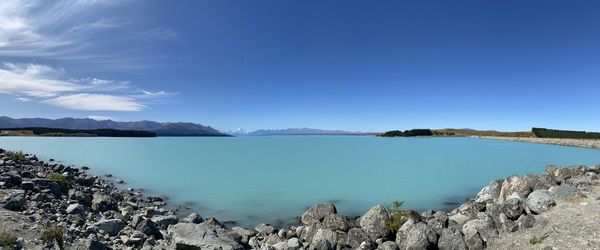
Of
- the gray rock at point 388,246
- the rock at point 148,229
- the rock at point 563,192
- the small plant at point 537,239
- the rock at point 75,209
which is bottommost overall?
the gray rock at point 388,246

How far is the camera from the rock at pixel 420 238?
1291 cm

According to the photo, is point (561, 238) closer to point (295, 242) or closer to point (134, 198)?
point (295, 242)

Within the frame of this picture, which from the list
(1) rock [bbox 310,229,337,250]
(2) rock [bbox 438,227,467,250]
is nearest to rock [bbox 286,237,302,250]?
(1) rock [bbox 310,229,337,250]

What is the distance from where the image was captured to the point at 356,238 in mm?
13938

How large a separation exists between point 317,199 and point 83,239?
1575cm

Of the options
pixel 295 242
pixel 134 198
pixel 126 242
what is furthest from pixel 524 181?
pixel 134 198

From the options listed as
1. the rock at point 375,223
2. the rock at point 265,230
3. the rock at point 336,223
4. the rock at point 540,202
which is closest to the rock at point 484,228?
the rock at point 540,202

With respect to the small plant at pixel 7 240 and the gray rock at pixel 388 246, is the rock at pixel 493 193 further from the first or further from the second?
the small plant at pixel 7 240

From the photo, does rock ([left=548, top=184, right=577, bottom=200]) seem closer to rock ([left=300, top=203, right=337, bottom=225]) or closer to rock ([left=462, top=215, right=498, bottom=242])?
rock ([left=462, top=215, right=498, bottom=242])

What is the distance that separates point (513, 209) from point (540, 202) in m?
1.33

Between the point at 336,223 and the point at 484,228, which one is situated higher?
the point at 484,228

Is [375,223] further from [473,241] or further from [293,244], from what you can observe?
[473,241]

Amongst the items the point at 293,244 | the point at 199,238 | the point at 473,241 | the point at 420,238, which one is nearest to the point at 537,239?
the point at 473,241

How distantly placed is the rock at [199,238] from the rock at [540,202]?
11504mm
